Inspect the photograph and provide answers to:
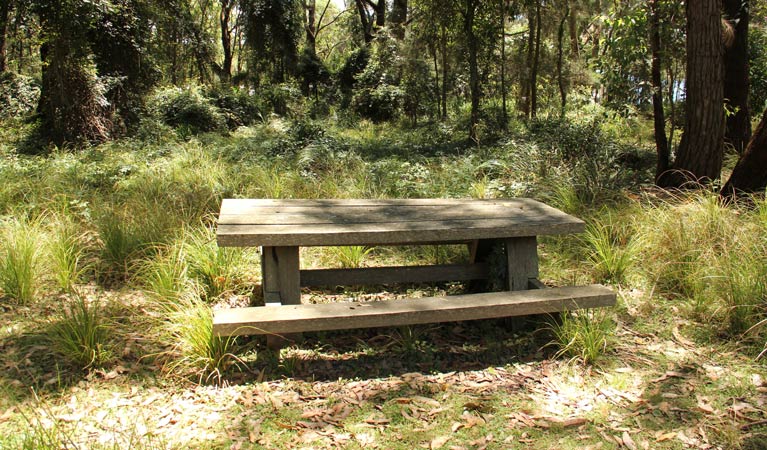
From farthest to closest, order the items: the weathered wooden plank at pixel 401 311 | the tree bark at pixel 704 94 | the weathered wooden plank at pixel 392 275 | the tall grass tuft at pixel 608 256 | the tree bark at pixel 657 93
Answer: the tree bark at pixel 657 93, the tree bark at pixel 704 94, the tall grass tuft at pixel 608 256, the weathered wooden plank at pixel 392 275, the weathered wooden plank at pixel 401 311

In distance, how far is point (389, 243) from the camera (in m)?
3.37

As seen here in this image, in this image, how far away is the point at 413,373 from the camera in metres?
3.09

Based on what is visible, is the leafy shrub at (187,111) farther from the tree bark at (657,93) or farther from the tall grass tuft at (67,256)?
the tree bark at (657,93)

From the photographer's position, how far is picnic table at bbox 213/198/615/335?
288 cm

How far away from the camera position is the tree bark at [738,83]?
758 cm

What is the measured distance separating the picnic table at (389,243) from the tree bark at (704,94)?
2.89m

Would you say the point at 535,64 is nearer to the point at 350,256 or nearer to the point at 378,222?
the point at 350,256

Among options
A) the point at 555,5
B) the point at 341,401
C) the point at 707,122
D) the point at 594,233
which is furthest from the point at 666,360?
the point at 555,5

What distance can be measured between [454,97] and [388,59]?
9.45ft

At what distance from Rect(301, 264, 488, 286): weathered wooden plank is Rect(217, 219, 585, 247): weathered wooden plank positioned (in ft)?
2.27

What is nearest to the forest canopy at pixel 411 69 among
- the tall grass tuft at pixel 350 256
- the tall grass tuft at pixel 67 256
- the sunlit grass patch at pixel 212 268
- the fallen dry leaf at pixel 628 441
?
→ the tall grass tuft at pixel 350 256

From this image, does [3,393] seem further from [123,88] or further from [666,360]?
[123,88]

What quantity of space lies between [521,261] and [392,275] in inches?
37.7

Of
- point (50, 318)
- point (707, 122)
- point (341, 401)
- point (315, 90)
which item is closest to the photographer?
point (341, 401)
